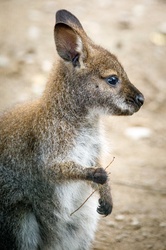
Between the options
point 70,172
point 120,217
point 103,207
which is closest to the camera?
point 70,172

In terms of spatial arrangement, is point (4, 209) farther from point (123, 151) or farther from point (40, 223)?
point (123, 151)

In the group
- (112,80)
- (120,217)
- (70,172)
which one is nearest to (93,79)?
(112,80)

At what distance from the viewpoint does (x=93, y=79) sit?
4949mm

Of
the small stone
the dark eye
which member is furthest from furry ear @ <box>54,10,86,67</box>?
the small stone

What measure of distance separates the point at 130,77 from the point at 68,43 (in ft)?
11.1

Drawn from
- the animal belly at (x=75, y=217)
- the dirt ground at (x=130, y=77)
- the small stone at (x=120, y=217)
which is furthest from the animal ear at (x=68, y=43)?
the small stone at (x=120, y=217)

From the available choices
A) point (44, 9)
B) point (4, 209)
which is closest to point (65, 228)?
point (4, 209)

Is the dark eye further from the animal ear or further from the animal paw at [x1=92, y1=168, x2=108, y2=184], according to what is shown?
the animal paw at [x1=92, y1=168, x2=108, y2=184]

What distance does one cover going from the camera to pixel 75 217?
5109 millimetres

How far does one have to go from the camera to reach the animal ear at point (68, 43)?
4.84 m

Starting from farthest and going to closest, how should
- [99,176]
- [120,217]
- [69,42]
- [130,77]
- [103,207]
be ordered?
[130,77] < [120,217] < [103,207] < [69,42] < [99,176]

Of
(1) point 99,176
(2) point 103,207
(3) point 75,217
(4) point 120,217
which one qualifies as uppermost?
(1) point 99,176

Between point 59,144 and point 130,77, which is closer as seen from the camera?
point 59,144

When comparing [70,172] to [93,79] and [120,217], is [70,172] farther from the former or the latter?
[120,217]
